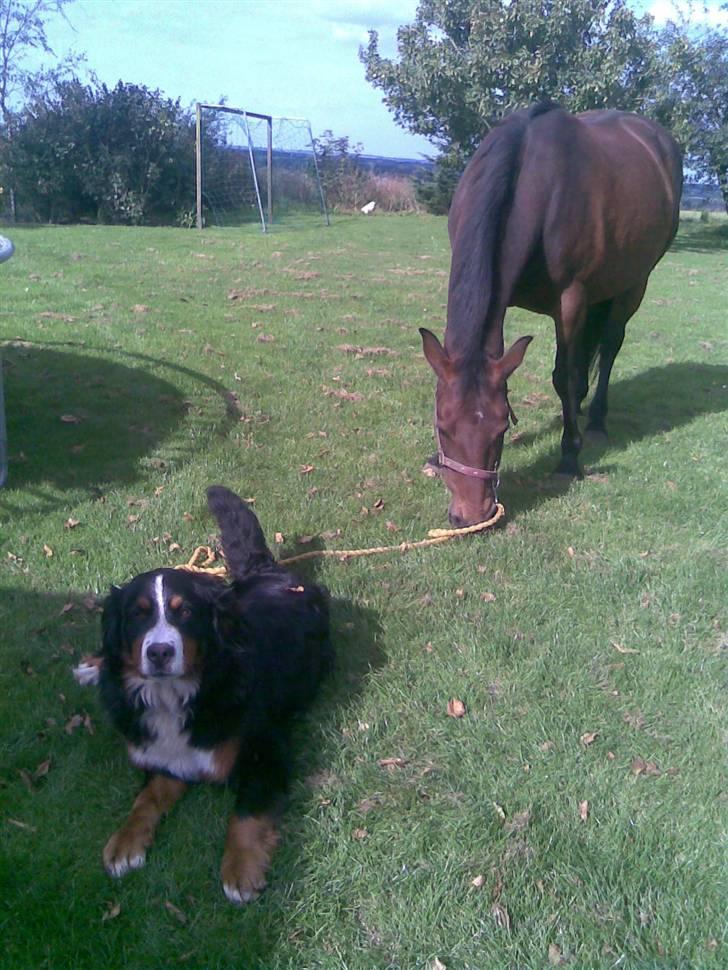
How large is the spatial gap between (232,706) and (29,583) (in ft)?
5.98

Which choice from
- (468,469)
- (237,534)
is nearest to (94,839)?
(237,534)

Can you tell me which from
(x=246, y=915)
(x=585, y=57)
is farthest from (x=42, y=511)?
(x=585, y=57)

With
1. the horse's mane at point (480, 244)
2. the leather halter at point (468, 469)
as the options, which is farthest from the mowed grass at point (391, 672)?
the horse's mane at point (480, 244)

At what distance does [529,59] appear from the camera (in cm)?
2516

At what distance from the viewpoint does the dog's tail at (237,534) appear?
413 centimetres

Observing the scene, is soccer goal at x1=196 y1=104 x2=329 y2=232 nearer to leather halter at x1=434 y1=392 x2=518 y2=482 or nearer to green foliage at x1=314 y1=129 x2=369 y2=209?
green foliage at x1=314 y1=129 x2=369 y2=209

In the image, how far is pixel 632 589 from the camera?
15.2 ft

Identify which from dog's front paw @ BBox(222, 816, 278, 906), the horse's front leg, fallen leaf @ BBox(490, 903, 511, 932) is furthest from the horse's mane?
fallen leaf @ BBox(490, 903, 511, 932)

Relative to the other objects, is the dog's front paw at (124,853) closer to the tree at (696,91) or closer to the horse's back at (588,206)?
the horse's back at (588,206)

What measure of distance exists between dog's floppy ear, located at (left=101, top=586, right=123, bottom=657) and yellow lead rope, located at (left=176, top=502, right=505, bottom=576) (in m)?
1.46

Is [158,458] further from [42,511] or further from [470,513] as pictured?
[470,513]

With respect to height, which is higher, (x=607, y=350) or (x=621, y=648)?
(x=607, y=350)

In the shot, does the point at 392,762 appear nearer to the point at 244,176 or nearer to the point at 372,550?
the point at 372,550

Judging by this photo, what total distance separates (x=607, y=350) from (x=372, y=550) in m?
3.70
